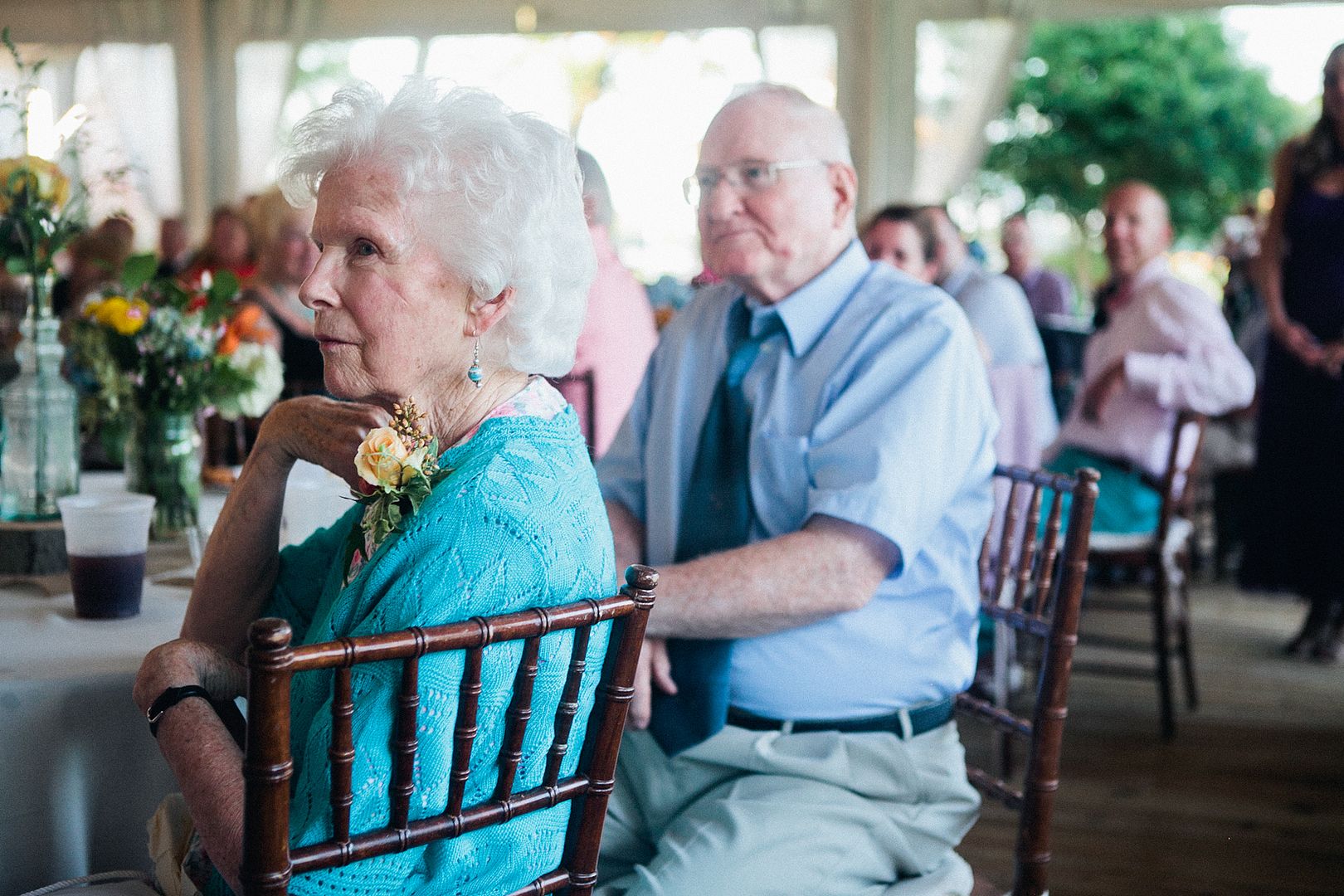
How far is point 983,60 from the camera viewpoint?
6.58 m

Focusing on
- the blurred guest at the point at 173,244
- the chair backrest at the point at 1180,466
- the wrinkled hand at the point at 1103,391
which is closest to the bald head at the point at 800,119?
the chair backrest at the point at 1180,466

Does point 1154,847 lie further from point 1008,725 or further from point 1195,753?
point 1008,725

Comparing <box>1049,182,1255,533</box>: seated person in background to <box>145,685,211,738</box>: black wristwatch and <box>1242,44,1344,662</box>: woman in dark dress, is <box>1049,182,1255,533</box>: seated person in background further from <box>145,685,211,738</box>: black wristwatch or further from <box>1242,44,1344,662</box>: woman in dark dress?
<box>145,685,211,738</box>: black wristwatch

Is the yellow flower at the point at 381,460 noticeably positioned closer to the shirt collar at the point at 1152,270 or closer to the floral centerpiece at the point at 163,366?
the floral centerpiece at the point at 163,366

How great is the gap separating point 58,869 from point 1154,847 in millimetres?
2204

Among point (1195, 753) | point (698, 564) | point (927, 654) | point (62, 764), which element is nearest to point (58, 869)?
point (62, 764)

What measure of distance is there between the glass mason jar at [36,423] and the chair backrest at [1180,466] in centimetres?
256

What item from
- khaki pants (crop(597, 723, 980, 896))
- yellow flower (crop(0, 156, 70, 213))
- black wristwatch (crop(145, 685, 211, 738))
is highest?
yellow flower (crop(0, 156, 70, 213))

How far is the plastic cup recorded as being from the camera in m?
1.32

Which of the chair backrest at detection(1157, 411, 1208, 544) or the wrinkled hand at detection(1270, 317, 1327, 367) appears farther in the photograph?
the wrinkled hand at detection(1270, 317, 1327, 367)

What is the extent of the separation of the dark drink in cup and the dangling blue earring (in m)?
0.52

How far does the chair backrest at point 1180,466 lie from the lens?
10.3ft

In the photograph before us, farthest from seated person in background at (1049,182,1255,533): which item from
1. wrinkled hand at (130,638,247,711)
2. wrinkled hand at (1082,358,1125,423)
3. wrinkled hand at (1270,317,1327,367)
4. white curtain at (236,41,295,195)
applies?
white curtain at (236,41,295,195)

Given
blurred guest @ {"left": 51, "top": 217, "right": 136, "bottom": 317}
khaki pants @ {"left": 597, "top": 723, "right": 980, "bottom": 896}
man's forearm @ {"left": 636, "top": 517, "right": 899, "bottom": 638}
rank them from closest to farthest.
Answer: khaki pants @ {"left": 597, "top": 723, "right": 980, "bottom": 896}
man's forearm @ {"left": 636, "top": 517, "right": 899, "bottom": 638}
blurred guest @ {"left": 51, "top": 217, "right": 136, "bottom": 317}
